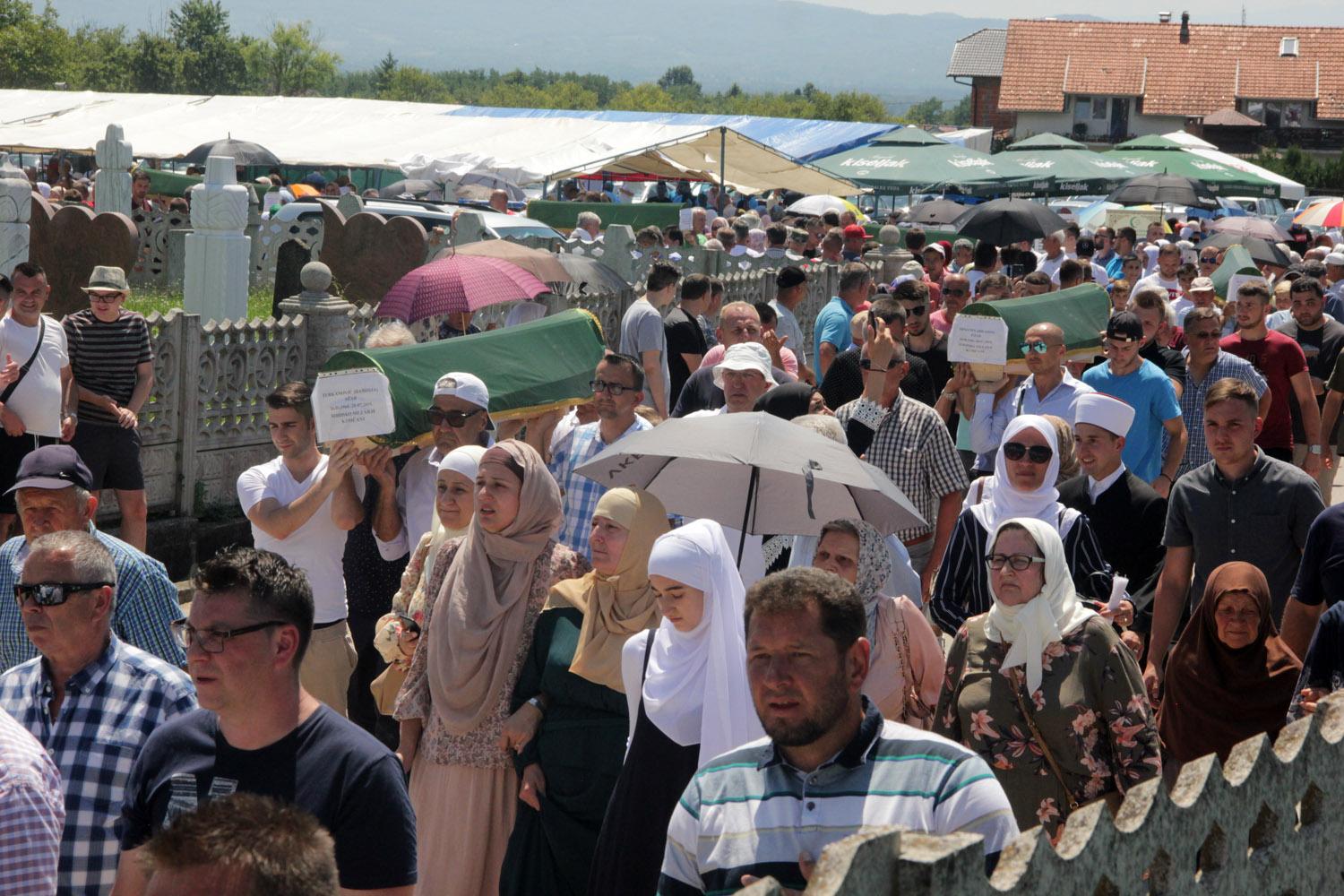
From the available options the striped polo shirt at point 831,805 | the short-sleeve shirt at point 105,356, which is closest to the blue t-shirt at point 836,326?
the short-sleeve shirt at point 105,356

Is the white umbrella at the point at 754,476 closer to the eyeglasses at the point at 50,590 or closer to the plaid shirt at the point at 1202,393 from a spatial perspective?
the eyeglasses at the point at 50,590

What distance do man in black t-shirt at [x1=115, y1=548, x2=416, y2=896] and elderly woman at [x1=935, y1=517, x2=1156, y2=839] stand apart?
2036 millimetres

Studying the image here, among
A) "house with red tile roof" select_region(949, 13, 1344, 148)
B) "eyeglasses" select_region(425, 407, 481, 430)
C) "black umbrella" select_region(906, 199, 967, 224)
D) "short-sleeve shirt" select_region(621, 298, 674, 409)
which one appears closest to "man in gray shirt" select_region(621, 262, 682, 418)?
"short-sleeve shirt" select_region(621, 298, 674, 409)

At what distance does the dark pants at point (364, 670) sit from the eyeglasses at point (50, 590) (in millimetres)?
2452

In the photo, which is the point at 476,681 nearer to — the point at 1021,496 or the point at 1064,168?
the point at 1021,496

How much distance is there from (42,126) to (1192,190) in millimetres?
30046

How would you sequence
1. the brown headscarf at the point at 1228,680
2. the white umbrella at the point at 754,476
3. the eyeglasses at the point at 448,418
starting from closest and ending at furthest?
1. the brown headscarf at the point at 1228,680
2. the white umbrella at the point at 754,476
3. the eyeglasses at the point at 448,418

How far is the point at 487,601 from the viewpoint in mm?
5566

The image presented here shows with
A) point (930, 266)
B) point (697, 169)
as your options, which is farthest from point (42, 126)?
point (930, 266)

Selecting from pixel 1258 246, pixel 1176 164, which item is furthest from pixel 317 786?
pixel 1176 164

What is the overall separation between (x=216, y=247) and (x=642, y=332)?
5.40 metres

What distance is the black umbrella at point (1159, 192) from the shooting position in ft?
87.9

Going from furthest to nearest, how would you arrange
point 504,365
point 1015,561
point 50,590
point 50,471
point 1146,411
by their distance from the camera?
point 1146,411 → point 504,365 → point 50,471 → point 1015,561 → point 50,590

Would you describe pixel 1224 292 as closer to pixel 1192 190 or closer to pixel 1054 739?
pixel 1192 190
